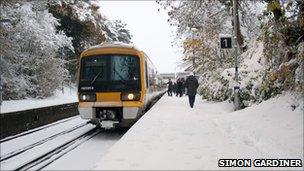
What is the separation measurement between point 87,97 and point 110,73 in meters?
1.10

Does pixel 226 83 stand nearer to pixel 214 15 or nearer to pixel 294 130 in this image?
pixel 214 15

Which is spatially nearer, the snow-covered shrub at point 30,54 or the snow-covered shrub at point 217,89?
the snow-covered shrub at point 217,89

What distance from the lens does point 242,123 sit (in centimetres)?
1305

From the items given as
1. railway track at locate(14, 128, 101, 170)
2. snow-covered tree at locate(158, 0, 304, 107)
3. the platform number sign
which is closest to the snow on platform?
snow-covered tree at locate(158, 0, 304, 107)

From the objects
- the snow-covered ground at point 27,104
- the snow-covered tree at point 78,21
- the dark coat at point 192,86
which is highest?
the snow-covered tree at point 78,21

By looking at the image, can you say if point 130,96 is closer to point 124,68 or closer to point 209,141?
point 124,68

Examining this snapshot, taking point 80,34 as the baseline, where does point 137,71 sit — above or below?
below

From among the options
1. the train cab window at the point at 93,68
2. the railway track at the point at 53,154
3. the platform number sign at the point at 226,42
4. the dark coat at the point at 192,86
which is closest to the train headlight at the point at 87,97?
A: the train cab window at the point at 93,68

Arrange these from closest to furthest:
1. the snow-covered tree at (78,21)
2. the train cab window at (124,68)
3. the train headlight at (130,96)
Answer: the train headlight at (130,96)
the train cab window at (124,68)
the snow-covered tree at (78,21)

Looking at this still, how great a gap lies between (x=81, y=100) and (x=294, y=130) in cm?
762

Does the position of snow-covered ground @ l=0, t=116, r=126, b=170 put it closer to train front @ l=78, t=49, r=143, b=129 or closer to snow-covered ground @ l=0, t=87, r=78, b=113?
train front @ l=78, t=49, r=143, b=129

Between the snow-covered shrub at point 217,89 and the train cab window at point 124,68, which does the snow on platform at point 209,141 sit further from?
the snow-covered shrub at point 217,89

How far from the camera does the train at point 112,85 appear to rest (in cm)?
1511

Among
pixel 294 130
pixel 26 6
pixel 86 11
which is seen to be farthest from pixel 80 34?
pixel 294 130
